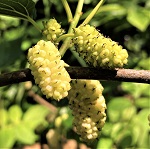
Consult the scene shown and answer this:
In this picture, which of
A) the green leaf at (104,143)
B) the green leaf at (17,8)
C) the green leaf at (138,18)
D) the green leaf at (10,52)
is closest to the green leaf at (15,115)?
the green leaf at (10,52)

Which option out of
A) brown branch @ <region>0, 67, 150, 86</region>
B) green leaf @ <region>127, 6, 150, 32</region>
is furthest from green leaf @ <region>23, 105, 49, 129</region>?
brown branch @ <region>0, 67, 150, 86</region>

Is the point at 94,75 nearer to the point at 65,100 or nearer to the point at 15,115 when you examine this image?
the point at 65,100

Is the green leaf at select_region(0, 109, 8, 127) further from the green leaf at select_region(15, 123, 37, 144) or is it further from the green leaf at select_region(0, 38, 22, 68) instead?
the green leaf at select_region(0, 38, 22, 68)

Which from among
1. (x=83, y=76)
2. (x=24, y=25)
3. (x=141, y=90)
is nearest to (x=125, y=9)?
(x=141, y=90)

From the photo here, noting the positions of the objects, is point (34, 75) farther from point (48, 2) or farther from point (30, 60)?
point (48, 2)

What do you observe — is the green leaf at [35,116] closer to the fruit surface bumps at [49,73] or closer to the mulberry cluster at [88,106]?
the mulberry cluster at [88,106]

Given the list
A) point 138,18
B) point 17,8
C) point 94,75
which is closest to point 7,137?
point 138,18
